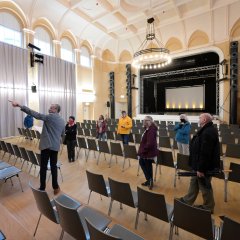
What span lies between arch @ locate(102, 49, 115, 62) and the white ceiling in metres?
2.44

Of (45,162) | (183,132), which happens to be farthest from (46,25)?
(45,162)

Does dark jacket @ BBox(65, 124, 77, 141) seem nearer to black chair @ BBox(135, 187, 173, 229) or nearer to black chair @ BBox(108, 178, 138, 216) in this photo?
black chair @ BBox(108, 178, 138, 216)

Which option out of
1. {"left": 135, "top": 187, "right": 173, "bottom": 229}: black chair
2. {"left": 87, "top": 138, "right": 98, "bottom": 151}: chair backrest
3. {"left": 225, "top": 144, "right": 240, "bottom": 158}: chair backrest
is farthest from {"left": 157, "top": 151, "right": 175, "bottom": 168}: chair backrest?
{"left": 87, "top": 138, "right": 98, "bottom": 151}: chair backrest

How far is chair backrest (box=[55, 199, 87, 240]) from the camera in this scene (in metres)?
1.89

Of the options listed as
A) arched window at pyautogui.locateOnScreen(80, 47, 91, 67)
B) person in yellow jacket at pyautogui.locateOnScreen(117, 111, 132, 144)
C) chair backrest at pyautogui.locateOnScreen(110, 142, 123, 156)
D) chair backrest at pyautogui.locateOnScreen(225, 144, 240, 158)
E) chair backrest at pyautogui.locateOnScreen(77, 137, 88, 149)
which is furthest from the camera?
arched window at pyautogui.locateOnScreen(80, 47, 91, 67)

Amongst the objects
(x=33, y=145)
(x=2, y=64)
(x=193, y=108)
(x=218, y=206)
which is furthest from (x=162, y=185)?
(x=193, y=108)

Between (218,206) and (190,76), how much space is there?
1189cm

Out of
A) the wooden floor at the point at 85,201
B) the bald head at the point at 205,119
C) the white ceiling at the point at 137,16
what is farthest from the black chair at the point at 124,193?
the white ceiling at the point at 137,16

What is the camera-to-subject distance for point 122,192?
277 centimetres

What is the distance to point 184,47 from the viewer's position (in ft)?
43.8

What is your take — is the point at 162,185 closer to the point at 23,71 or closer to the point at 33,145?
the point at 33,145

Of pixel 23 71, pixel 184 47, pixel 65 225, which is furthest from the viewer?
pixel 184 47

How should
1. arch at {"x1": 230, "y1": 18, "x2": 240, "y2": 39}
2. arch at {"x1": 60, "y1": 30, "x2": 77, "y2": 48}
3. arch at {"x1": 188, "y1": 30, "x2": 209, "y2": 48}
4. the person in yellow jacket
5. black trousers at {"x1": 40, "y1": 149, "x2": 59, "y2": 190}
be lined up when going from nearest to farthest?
black trousers at {"x1": 40, "y1": 149, "x2": 59, "y2": 190}, the person in yellow jacket, arch at {"x1": 230, "y1": 18, "x2": 240, "y2": 39}, arch at {"x1": 188, "y1": 30, "x2": 209, "y2": 48}, arch at {"x1": 60, "y1": 30, "x2": 77, "y2": 48}

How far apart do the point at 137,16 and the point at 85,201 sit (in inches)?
477
